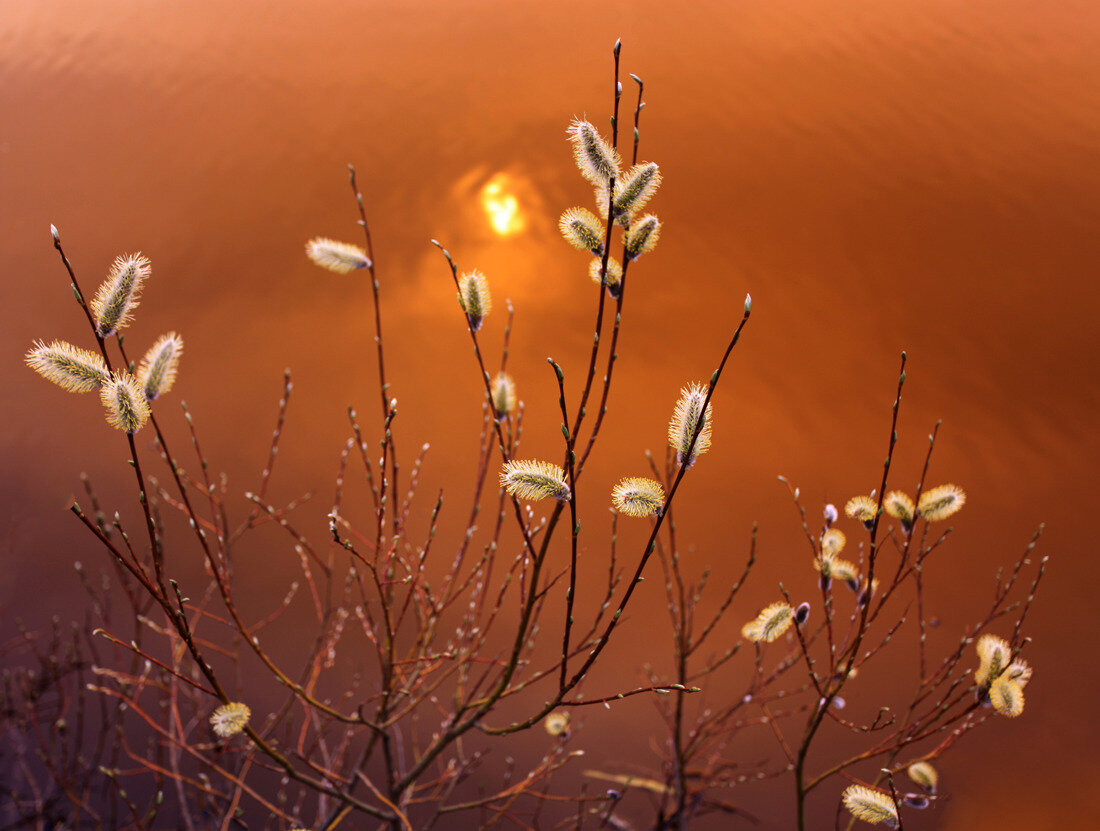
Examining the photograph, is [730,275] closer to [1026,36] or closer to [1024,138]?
[1024,138]

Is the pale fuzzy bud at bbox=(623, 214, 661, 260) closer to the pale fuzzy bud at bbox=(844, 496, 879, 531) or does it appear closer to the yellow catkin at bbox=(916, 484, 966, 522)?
the pale fuzzy bud at bbox=(844, 496, 879, 531)

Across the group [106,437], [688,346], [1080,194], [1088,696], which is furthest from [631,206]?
[106,437]

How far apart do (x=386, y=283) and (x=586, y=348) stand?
2.46 feet

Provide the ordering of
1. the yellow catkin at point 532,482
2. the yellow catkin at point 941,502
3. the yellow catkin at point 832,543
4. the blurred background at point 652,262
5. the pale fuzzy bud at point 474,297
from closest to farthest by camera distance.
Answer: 1. the yellow catkin at point 532,482
2. the pale fuzzy bud at point 474,297
3. the yellow catkin at point 941,502
4. the yellow catkin at point 832,543
5. the blurred background at point 652,262

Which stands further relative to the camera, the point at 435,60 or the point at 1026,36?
the point at 435,60

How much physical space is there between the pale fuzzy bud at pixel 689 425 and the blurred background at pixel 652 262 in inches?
42.9

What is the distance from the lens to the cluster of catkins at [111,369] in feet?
2.26

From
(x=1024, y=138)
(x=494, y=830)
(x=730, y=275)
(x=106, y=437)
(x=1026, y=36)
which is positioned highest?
(x=1026, y=36)

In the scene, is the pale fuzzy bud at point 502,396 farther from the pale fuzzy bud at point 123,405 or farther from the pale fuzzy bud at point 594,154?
the pale fuzzy bud at point 123,405

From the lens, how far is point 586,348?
6.40ft

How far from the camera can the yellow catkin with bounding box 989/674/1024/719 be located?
3.00 ft

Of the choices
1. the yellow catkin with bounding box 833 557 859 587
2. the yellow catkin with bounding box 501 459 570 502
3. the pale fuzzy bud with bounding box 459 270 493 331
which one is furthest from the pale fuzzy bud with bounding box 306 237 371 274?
the yellow catkin with bounding box 833 557 859 587

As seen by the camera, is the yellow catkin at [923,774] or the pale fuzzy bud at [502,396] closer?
the pale fuzzy bud at [502,396]

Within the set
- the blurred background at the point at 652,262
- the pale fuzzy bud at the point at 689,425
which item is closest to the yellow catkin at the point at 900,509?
the pale fuzzy bud at the point at 689,425
